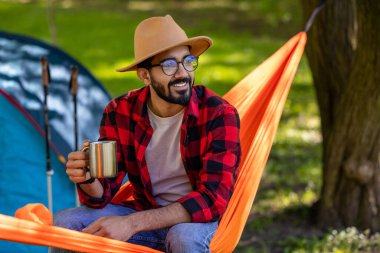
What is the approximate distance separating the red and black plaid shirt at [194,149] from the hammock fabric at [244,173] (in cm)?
10

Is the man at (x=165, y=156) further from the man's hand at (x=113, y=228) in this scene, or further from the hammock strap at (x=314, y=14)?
the hammock strap at (x=314, y=14)

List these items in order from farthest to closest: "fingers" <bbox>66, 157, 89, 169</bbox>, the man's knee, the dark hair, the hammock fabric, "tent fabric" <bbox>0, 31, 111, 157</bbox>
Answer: "tent fabric" <bbox>0, 31, 111, 157</bbox> → the dark hair → "fingers" <bbox>66, 157, 89, 169</bbox> → the man's knee → the hammock fabric

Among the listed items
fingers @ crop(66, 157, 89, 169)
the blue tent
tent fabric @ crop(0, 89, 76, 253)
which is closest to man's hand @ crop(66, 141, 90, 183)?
fingers @ crop(66, 157, 89, 169)

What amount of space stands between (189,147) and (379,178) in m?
1.46

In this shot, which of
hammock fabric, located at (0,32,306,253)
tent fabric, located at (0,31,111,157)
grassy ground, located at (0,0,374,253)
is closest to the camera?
hammock fabric, located at (0,32,306,253)

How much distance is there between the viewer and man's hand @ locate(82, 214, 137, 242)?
2410 mm

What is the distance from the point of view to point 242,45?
979 cm

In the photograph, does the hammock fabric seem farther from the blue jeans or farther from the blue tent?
the blue tent

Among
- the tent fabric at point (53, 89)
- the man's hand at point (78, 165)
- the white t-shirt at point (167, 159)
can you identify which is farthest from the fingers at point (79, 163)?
the tent fabric at point (53, 89)

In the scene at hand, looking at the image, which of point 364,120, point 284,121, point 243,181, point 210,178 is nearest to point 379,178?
point 364,120

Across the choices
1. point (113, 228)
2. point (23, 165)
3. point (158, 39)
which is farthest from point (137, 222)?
point (23, 165)

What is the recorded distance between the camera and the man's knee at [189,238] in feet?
7.82

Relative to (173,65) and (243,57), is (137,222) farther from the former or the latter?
(243,57)

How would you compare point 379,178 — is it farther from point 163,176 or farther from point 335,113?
point 163,176
